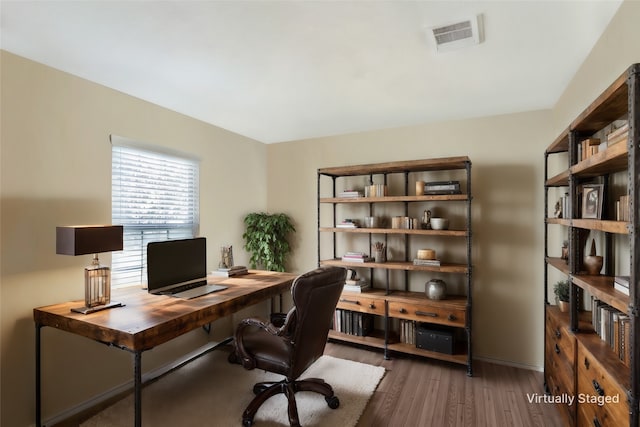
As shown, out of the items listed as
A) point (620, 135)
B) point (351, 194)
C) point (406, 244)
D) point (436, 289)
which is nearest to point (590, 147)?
point (620, 135)

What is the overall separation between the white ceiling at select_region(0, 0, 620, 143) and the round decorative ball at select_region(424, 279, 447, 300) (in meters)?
1.69

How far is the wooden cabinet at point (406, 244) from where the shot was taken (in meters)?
3.04

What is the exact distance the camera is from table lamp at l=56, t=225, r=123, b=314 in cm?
207

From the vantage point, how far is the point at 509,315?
314 centimetres

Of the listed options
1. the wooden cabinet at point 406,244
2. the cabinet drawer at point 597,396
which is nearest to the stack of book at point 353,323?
the wooden cabinet at point 406,244

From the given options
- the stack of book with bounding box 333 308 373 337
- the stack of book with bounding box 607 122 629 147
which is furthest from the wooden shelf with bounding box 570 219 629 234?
the stack of book with bounding box 333 308 373 337

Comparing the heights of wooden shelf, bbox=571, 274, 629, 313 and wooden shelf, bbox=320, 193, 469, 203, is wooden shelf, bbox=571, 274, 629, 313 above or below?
below

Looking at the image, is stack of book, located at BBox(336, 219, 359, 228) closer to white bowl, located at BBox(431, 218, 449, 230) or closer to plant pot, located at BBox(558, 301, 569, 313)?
white bowl, located at BBox(431, 218, 449, 230)

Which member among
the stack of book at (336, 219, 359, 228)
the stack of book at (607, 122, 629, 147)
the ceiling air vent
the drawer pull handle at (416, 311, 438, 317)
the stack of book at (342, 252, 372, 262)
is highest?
the ceiling air vent

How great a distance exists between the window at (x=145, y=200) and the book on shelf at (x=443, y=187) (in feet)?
7.98

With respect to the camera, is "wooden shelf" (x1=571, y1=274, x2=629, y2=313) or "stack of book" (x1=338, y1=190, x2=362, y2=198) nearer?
"wooden shelf" (x1=571, y1=274, x2=629, y2=313)

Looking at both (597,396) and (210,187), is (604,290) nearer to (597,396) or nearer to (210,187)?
(597,396)

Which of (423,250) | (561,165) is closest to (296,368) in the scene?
(423,250)

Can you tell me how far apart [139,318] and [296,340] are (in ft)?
3.22
